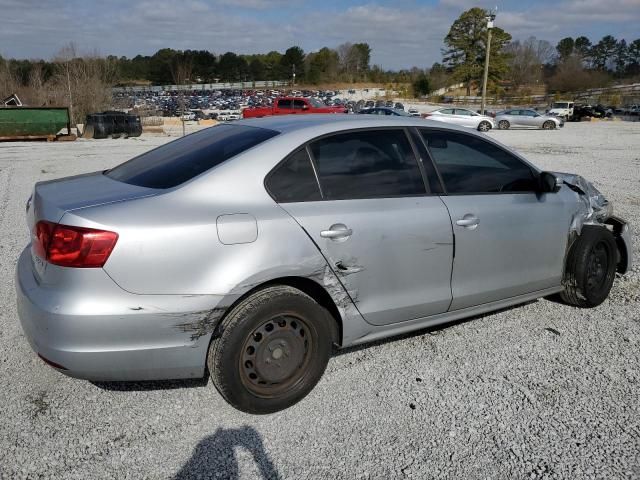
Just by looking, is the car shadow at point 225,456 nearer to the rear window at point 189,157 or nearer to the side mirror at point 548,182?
the rear window at point 189,157

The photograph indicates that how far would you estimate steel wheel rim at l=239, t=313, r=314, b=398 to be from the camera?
9.44 ft

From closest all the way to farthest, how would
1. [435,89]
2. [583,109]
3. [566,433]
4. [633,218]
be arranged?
[566,433] → [633,218] → [583,109] → [435,89]

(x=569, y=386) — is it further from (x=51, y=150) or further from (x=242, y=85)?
(x=242, y=85)

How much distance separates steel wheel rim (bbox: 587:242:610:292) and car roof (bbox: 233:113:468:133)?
157 cm

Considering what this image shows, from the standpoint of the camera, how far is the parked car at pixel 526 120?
33.2 metres

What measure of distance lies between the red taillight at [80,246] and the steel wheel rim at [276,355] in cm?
83

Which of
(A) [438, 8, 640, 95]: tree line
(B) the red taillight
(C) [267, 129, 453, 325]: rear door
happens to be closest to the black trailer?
(C) [267, 129, 453, 325]: rear door

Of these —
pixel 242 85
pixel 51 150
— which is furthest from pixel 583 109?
pixel 242 85

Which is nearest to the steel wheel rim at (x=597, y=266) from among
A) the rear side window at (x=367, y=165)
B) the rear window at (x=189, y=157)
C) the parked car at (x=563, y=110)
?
the rear side window at (x=367, y=165)

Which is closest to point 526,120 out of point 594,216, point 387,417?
point 594,216

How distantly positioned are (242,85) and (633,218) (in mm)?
129878

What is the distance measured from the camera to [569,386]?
3332mm

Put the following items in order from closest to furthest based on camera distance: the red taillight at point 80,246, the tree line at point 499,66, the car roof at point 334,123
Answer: the red taillight at point 80,246 < the car roof at point 334,123 < the tree line at point 499,66

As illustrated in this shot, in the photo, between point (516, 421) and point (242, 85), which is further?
point (242, 85)
